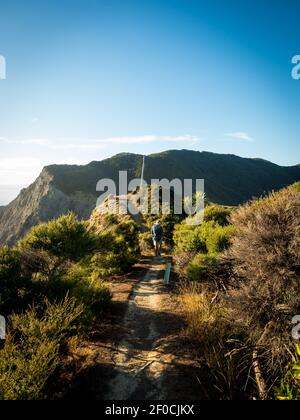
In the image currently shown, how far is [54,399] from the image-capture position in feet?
14.5

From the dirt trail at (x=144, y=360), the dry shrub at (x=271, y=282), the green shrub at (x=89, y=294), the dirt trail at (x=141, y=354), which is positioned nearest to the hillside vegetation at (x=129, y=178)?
the dirt trail at (x=141, y=354)

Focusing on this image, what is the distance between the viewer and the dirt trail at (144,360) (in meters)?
5.07

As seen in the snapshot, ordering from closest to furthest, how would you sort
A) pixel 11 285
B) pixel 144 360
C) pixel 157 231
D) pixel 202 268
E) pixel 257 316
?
pixel 257 316
pixel 144 360
pixel 11 285
pixel 202 268
pixel 157 231

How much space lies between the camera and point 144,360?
20.0 feet

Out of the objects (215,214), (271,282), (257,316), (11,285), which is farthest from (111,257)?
(271,282)

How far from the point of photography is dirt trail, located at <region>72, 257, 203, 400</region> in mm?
5066

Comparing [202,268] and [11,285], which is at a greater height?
[11,285]

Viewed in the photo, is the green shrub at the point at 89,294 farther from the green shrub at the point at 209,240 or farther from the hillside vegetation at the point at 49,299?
the green shrub at the point at 209,240

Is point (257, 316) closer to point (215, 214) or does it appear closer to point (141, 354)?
point (141, 354)

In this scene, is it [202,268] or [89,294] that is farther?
[202,268]

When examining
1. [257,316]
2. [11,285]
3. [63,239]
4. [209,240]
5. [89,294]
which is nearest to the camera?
[257,316]

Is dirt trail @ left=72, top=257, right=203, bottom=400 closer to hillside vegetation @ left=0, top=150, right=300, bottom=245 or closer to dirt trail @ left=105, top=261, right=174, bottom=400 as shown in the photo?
dirt trail @ left=105, top=261, right=174, bottom=400

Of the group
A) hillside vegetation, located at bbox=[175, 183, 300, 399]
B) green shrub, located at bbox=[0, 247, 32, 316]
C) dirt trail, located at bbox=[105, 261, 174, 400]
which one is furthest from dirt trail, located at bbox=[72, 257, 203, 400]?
green shrub, located at bbox=[0, 247, 32, 316]

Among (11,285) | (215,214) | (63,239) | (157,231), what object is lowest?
(11,285)
